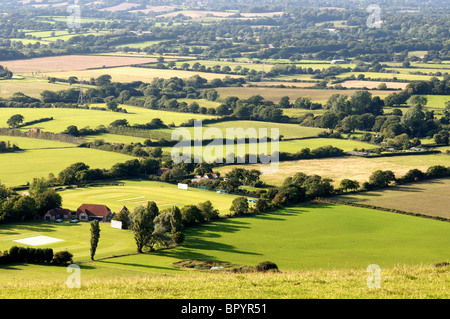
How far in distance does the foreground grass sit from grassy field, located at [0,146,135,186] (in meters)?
42.2

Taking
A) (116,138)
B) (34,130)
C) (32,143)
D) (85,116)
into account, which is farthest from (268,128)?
(32,143)

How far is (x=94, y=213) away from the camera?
51688mm

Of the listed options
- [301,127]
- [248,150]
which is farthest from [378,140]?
[248,150]

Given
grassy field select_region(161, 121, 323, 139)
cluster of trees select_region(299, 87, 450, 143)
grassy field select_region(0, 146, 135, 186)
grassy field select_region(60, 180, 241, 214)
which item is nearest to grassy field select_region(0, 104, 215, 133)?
grassy field select_region(161, 121, 323, 139)

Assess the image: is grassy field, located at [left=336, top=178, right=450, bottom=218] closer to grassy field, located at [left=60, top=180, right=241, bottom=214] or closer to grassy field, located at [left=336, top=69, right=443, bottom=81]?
grassy field, located at [left=60, top=180, right=241, bottom=214]

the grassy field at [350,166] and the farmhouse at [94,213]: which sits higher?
the grassy field at [350,166]

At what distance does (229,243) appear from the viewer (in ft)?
149

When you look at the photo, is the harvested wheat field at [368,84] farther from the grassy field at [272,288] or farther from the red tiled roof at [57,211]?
the grassy field at [272,288]

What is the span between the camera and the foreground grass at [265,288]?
2100 cm

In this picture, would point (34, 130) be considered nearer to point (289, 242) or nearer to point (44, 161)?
point (44, 161)

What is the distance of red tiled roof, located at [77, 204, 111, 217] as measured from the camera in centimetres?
5156

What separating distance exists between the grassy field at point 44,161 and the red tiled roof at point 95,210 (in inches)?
515

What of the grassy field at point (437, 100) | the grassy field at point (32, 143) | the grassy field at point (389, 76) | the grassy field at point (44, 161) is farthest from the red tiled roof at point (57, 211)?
the grassy field at point (389, 76)
